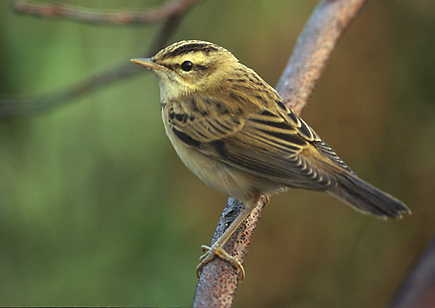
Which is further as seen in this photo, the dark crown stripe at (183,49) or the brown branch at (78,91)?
the brown branch at (78,91)

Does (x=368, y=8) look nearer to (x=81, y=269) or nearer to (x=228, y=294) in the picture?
(x=81, y=269)

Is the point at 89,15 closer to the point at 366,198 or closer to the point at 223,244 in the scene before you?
the point at 223,244

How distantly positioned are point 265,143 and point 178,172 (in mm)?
2829

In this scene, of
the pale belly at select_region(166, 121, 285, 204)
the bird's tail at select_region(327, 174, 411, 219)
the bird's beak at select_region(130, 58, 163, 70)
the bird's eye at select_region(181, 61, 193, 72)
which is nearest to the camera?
the bird's tail at select_region(327, 174, 411, 219)

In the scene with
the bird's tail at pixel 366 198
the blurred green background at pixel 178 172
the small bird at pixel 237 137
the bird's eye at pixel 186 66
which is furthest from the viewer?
the blurred green background at pixel 178 172

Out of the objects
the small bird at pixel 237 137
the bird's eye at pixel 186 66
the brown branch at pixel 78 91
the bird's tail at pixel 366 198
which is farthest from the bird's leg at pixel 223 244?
the brown branch at pixel 78 91

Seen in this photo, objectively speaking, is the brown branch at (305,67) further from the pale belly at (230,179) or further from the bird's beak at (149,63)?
the bird's beak at (149,63)

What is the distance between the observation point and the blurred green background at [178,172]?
5.17 meters

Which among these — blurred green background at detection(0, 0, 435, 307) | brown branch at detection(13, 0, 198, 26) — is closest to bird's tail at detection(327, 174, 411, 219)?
brown branch at detection(13, 0, 198, 26)

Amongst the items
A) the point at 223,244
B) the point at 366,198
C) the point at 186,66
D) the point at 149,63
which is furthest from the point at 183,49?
the point at 366,198

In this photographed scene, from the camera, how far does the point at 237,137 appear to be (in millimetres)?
3199

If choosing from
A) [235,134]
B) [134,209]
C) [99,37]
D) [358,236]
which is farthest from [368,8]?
[235,134]

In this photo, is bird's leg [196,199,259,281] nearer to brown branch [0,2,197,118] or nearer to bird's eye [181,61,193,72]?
bird's eye [181,61,193,72]

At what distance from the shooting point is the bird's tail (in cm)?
256
